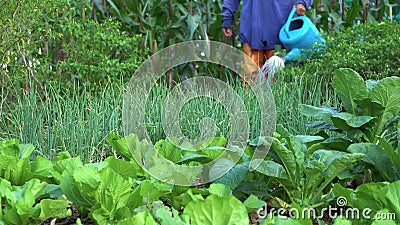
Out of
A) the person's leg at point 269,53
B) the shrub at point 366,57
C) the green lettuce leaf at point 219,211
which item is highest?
the green lettuce leaf at point 219,211

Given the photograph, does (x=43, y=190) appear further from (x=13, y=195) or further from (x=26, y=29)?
(x=26, y=29)

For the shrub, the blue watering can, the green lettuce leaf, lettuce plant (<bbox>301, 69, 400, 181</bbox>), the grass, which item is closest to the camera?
the green lettuce leaf

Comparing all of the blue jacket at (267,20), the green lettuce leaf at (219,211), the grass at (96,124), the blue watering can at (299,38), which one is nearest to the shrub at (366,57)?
the blue watering can at (299,38)

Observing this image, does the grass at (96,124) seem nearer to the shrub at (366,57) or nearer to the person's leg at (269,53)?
the shrub at (366,57)

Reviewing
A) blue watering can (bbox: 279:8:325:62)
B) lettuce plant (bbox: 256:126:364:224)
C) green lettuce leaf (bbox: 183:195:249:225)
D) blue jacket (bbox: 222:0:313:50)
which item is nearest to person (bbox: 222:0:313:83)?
blue jacket (bbox: 222:0:313:50)

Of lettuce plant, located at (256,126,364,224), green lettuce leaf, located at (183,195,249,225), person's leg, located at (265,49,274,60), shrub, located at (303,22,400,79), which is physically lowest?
person's leg, located at (265,49,274,60)

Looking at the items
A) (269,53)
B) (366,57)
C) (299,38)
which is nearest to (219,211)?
(366,57)

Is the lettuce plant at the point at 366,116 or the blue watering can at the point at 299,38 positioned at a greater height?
the lettuce plant at the point at 366,116

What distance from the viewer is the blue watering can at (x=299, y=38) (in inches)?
273

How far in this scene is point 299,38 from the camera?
693 cm

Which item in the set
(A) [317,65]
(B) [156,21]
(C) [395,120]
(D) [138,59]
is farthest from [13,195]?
(B) [156,21]

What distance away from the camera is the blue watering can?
6922 millimetres

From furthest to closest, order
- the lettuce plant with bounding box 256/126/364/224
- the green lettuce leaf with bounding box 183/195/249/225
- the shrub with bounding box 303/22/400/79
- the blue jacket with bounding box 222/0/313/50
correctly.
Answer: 1. the blue jacket with bounding box 222/0/313/50
2. the shrub with bounding box 303/22/400/79
3. the lettuce plant with bounding box 256/126/364/224
4. the green lettuce leaf with bounding box 183/195/249/225

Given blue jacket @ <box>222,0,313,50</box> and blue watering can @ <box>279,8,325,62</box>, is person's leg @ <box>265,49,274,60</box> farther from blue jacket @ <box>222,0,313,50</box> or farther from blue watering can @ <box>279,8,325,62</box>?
blue watering can @ <box>279,8,325,62</box>
